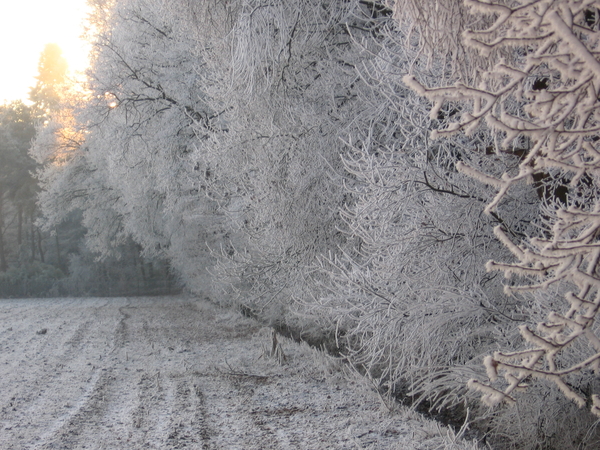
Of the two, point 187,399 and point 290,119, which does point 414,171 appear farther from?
point 187,399

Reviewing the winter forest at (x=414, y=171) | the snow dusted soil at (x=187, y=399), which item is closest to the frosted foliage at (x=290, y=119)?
the winter forest at (x=414, y=171)

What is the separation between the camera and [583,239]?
5.82 ft

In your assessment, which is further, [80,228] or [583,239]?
[80,228]

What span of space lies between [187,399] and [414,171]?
4010 mm

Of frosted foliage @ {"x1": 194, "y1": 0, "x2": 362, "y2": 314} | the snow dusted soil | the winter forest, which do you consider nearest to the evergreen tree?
the winter forest

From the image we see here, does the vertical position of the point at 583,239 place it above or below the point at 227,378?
above

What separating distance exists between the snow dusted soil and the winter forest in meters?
0.49

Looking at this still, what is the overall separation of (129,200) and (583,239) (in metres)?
16.7

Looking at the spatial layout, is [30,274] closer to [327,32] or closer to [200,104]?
[200,104]

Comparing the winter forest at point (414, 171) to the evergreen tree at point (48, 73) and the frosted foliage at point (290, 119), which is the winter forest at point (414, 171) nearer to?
the frosted foliage at point (290, 119)

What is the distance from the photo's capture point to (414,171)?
15.5 feet

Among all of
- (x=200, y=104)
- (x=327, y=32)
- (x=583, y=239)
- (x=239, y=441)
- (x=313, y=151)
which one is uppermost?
(x=200, y=104)

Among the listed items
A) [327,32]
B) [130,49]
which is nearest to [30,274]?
[130,49]

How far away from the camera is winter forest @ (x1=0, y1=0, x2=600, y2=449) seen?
1.78 meters
